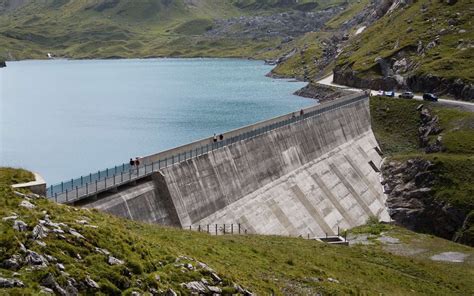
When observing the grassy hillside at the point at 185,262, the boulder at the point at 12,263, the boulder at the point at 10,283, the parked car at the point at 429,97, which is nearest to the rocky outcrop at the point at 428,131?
→ the parked car at the point at 429,97

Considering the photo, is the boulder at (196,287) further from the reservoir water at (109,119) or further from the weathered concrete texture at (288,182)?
the reservoir water at (109,119)

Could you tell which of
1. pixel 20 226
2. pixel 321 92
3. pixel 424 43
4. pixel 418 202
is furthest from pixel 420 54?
pixel 20 226

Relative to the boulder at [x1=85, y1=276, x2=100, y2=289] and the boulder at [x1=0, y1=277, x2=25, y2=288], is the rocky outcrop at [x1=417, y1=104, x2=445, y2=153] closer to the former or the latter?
the boulder at [x1=85, y1=276, x2=100, y2=289]

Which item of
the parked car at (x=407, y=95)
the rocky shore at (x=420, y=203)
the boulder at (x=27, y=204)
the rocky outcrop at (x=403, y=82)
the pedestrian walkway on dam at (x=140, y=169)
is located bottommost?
the rocky shore at (x=420, y=203)

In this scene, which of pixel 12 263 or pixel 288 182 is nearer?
pixel 12 263

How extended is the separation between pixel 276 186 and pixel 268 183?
Result: 3.93 feet

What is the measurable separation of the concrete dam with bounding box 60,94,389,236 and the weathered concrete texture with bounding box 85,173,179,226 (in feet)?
0.27

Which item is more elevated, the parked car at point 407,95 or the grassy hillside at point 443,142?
the parked car at point 407,95

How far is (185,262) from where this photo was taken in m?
27.9

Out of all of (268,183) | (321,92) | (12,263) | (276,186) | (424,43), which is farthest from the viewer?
(321,92)

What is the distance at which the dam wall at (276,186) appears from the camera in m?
50.5

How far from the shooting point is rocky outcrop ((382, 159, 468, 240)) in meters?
77.9

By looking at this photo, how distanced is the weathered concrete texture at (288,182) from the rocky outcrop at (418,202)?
224 cm

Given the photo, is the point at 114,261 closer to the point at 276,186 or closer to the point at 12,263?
the point at 12,263
